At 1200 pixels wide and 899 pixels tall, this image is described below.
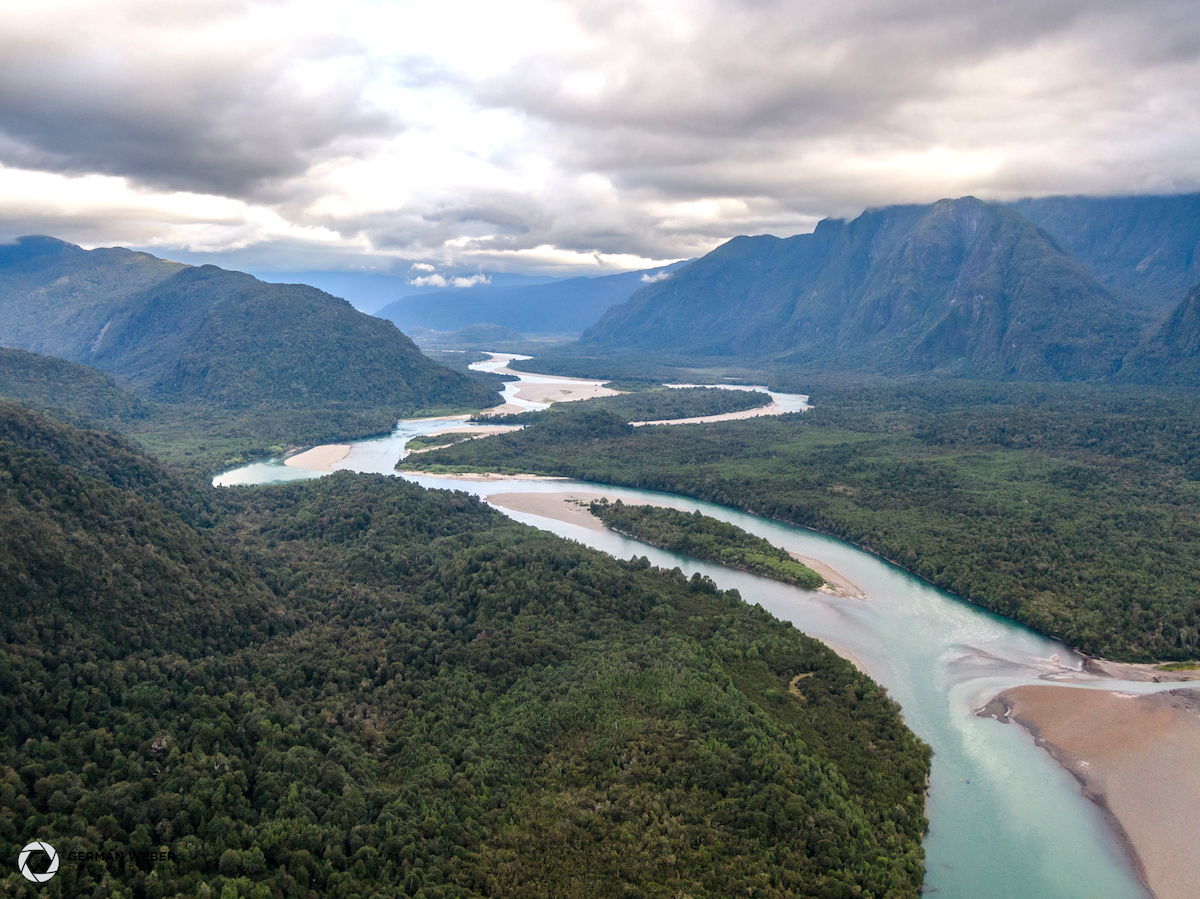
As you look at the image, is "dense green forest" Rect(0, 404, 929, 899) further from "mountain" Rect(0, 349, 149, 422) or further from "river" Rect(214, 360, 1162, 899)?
"mountain" Rect(0, 349, 149, 422)

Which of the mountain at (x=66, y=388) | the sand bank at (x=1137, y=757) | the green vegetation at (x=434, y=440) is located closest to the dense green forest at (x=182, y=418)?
the mountain at (x=66, y=388)

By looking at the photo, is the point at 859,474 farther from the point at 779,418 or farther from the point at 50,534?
the point at 50,534

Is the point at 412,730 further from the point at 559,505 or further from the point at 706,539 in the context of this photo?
the point at 559,505

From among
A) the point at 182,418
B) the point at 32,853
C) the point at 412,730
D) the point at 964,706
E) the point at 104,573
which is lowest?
the point at 964,706

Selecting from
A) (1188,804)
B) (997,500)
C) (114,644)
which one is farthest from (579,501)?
(1188,804)

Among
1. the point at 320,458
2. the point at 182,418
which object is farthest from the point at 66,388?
the point at 320,458
